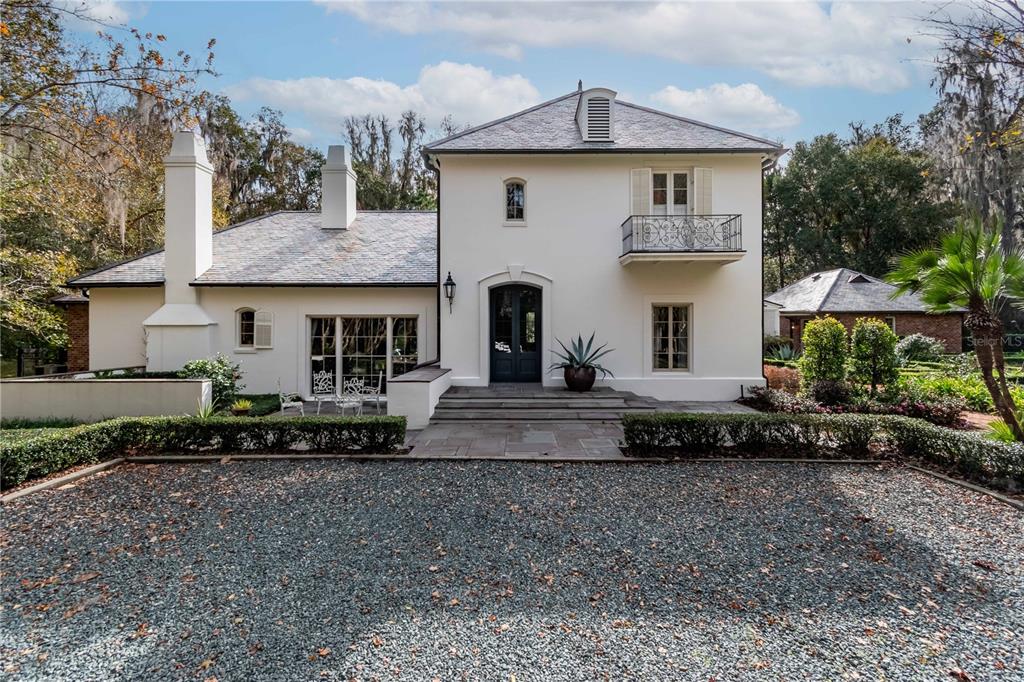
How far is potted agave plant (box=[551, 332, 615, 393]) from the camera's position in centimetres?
1095

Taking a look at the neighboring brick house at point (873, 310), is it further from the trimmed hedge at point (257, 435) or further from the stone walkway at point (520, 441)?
the trimmed hedge at point (257, 435)

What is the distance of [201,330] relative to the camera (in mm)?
12148

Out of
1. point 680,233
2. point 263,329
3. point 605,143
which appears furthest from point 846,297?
point 263,329

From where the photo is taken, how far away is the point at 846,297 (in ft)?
76.6

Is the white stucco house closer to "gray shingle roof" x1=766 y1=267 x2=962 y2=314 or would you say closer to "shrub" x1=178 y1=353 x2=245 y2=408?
"shrub" x1=178 y1=353 x2=245 y2=408

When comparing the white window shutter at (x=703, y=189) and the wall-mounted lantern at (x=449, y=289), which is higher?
the white window shutter at (x=703, y=189)

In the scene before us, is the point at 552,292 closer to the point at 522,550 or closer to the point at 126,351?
the point at 522,550

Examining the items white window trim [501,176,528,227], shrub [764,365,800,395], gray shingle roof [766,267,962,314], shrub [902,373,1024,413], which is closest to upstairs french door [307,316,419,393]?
white window trim [501,176,528,227]

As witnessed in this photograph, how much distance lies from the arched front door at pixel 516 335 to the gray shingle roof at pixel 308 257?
75.0 inches

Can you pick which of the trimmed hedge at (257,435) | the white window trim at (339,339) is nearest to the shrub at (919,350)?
the white window trim at (339,339)

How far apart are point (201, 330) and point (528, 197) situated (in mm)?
8696

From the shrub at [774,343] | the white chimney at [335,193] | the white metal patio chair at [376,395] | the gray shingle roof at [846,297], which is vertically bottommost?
the white metal patio chair at [376,395]

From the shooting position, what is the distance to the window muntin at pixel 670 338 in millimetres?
11789

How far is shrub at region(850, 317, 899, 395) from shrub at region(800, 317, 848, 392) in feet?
0.99
